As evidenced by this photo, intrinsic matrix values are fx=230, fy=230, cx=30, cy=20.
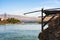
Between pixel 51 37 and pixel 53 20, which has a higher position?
pixel 53 20

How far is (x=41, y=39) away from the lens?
19.6 m

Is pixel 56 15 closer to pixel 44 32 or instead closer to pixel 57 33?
pixel 44 32

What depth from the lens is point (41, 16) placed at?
20172mm

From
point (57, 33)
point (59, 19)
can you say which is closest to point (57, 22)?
point (59, 19)

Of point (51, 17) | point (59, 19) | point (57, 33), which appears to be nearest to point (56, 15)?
point (51, 17)

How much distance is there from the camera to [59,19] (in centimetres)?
1781

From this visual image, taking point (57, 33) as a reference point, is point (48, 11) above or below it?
above

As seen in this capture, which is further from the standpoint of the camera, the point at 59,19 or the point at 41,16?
the point at 41,16

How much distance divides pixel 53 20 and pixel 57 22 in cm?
73

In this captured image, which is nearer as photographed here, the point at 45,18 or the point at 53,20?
the point at 53,20

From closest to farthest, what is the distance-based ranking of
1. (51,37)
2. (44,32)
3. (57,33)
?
(57,33)
(51,37)
(44,32)

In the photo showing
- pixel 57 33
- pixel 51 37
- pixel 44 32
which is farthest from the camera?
pixel 44 32

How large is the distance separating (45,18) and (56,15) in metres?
1.23

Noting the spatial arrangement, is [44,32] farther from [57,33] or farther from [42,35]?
[57,33]
